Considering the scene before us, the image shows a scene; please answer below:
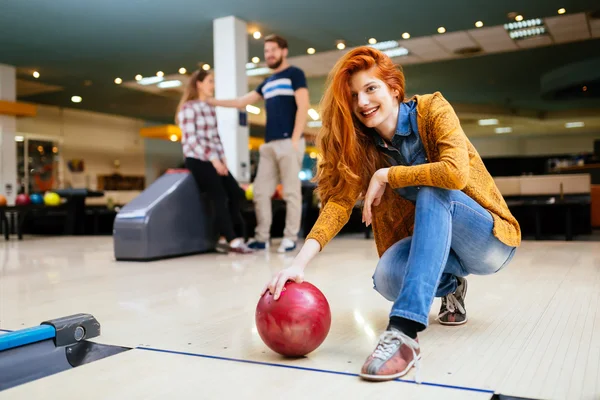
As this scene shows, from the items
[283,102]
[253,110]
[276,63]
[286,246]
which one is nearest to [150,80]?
[253,110]

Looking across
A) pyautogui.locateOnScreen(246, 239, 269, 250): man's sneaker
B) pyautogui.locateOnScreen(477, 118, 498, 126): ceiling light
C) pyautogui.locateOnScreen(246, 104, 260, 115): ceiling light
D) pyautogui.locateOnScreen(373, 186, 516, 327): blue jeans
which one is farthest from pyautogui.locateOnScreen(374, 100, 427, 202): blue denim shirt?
pyautogui.locateOnScreen(477, 118, 498, 126): ceiling light

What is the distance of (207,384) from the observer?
1323 mm

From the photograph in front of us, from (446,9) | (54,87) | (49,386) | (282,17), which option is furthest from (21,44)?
(49,386)

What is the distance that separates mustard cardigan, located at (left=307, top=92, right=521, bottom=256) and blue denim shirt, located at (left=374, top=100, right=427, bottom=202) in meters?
0.02

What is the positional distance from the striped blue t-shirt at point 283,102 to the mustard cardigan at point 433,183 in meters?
2.97

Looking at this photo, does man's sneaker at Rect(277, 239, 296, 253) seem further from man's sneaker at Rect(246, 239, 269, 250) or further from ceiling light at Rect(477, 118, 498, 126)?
ceiling light at Rect(477, 118, 498, 126)

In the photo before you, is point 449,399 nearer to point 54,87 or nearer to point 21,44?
point 21,44

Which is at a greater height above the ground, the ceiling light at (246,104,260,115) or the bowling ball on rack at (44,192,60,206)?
the ceiling light at (246,104,260,115)

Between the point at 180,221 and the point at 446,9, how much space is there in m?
4.58

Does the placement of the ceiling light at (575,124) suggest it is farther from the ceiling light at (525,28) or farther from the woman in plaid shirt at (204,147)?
the woman in plaid shirt at (204,147)

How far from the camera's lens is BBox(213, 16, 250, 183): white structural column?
705cm

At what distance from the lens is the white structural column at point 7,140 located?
9789 millimetres

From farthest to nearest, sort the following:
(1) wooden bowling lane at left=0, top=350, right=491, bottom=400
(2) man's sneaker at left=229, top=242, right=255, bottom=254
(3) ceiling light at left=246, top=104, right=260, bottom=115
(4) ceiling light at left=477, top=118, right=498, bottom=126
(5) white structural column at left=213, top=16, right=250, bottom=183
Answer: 1. (4) ceiling light at left=477, top=118, right=498, bottom=126
2. (3) ceiling light at left=246, top=104, right=260, bottom=115
3. (5) white structural column at left=213, top=16, right=250, bottom=183
4. (2) man's sneaker at left=229, top=242, right=255, bottom=254
5. (1) wooden bowling lane at left=0, top=350, right=491, bottom=400

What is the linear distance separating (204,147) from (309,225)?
3.07m
